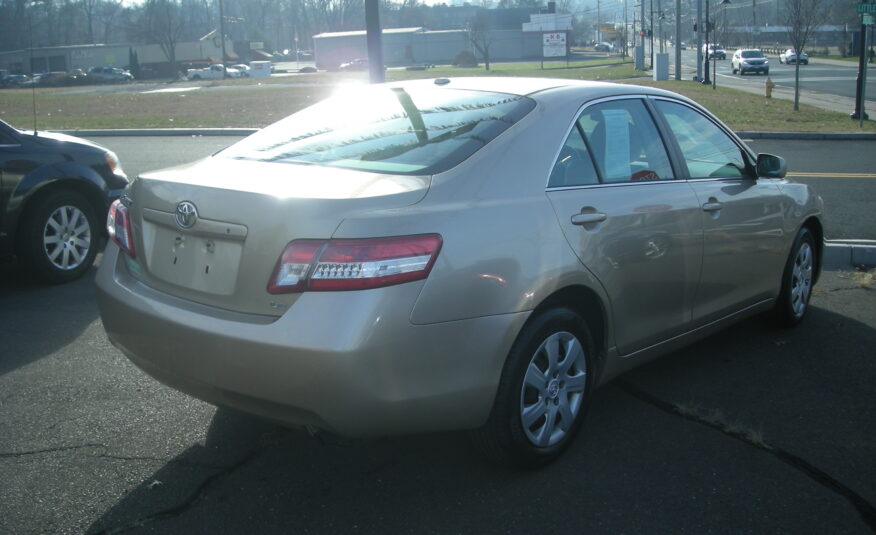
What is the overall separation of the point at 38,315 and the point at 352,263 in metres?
3.84

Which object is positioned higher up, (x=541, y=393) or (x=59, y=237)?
(x=59, y=237)

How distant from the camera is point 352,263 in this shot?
295 cm

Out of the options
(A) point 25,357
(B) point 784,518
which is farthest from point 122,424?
(B) point 784,518

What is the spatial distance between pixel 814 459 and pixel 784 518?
2.01 feet

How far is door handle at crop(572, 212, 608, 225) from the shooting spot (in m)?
3.62

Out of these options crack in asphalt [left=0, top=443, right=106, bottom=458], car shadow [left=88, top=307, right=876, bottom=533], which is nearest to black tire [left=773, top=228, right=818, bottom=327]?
→ car shadow [left=88, top=307, right=876, bottom=533]

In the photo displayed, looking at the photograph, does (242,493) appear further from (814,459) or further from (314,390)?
(814,459)

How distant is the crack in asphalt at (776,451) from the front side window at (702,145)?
1.21 m

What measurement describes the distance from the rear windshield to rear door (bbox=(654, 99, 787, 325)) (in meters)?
1.21

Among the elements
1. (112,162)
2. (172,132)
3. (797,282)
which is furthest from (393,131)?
(172,132)

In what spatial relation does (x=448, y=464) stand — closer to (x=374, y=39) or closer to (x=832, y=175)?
(x=374, y=39)

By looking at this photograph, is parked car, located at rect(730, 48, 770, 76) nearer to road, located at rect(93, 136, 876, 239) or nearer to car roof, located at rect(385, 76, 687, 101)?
road, located at rect(93, 136, 876, 239)

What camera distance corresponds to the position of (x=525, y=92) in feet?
13.1

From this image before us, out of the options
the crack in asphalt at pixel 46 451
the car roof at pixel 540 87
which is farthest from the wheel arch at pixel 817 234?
the crack in asphalt at pixel 46 451
